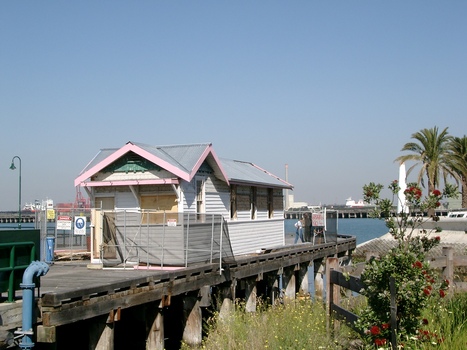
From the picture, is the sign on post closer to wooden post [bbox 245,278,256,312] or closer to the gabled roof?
the gabled roof

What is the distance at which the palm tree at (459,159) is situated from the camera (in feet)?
155

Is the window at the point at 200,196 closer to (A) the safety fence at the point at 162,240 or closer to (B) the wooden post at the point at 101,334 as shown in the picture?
(A) the safety fence at the point at 162,240

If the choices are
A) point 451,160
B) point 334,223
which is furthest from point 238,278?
point 451,160

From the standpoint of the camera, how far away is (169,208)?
20703mm

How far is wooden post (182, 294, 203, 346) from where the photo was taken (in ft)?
52.0

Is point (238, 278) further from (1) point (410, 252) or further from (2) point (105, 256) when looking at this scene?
(1) point (410, 252)

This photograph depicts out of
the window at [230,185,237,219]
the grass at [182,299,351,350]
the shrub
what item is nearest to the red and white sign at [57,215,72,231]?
the window at [230,185,237,219]

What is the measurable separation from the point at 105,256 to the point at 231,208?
7.36 metres

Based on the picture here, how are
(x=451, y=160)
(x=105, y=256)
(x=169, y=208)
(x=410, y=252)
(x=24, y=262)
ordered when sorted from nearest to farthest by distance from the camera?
(x=410, y=252) < (x=24, y=262) < (x=105, y=256) < (x=169, y=208) < (x=451, y=160)

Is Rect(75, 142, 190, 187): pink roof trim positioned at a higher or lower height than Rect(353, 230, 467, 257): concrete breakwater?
higher

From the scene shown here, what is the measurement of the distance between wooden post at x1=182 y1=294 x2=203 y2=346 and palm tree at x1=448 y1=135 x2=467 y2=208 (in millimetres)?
35676

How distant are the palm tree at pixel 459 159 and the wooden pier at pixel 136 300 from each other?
86.4 feet

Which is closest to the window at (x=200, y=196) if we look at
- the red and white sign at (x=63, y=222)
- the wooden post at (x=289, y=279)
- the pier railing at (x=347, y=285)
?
the red and white sign at (x=63, y=222)

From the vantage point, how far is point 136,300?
13.4m
